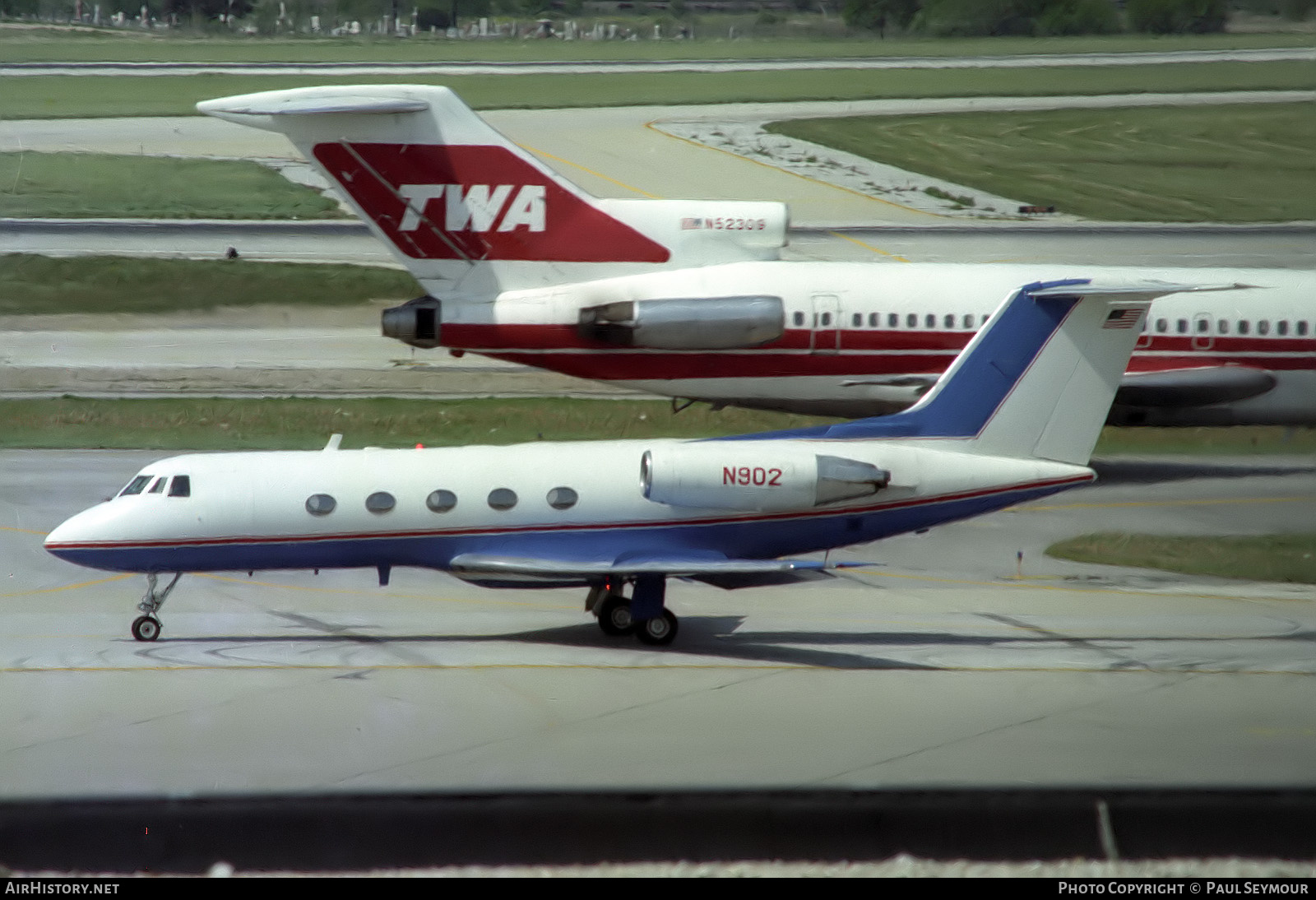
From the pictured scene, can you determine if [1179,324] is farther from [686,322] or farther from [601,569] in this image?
[601,569]

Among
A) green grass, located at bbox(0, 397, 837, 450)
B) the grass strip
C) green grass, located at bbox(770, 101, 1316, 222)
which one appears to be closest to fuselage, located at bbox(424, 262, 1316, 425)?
the grass strip

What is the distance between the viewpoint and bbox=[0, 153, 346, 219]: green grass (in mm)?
23547

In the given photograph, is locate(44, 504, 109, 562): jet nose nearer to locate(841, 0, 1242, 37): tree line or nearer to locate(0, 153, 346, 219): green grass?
locate(0, 153, 346, 219): green grass

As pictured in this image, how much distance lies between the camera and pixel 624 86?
22.3m

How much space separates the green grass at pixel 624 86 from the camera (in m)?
20.3

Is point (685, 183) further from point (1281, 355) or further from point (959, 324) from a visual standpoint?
point (1281, 355)

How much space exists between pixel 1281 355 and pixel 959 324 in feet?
17.2

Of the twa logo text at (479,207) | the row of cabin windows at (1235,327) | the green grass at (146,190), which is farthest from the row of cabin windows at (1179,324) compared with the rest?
the green grass at (146,190)

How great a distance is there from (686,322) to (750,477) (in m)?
8.05

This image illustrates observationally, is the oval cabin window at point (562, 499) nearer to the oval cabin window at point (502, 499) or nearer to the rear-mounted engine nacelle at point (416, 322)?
the oval cabin window at point (502, 499)

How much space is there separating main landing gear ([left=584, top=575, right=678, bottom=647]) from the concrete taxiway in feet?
0.83

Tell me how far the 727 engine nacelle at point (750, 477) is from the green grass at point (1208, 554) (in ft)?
17.2

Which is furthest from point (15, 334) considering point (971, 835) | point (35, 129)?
point (971, 835)

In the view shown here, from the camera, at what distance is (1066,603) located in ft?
57.1
